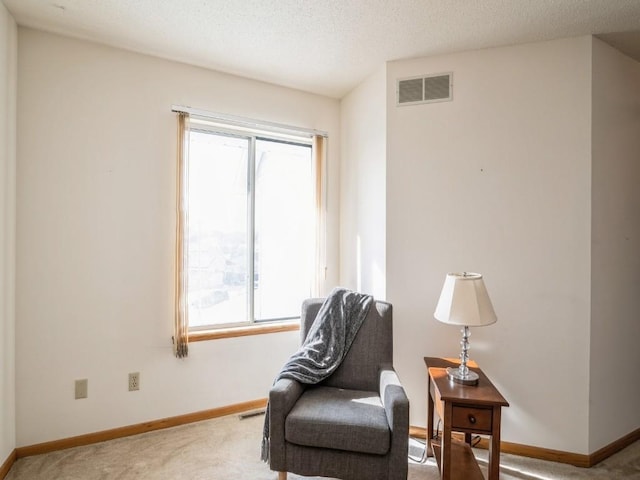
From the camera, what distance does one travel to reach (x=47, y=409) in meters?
2.21

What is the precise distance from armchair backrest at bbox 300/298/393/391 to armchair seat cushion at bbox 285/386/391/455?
0.94 feet

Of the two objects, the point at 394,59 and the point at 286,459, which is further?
the point at 394,59

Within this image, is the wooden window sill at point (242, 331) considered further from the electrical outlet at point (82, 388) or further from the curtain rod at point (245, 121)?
the curtain rod at point (245, 121)

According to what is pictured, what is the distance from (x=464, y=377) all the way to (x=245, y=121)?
2258 mm

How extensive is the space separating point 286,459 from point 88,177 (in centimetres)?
203

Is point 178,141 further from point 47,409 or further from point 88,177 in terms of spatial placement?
point 47,409

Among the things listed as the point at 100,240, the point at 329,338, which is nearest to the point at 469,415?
the point at 329,338

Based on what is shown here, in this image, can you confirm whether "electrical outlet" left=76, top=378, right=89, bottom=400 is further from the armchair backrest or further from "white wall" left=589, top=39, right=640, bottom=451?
"white wall" left=589, top=39, right=640, bottom=451

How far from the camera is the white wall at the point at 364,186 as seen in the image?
8.59 feet

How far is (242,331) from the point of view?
2795mm

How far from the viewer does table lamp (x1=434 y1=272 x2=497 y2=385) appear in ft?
6.10

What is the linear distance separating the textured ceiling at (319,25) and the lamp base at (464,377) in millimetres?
1951

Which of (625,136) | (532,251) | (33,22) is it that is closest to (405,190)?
(532,251)

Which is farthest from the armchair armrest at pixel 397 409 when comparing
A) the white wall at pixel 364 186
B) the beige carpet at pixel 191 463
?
the white wall at pixel 364 186
